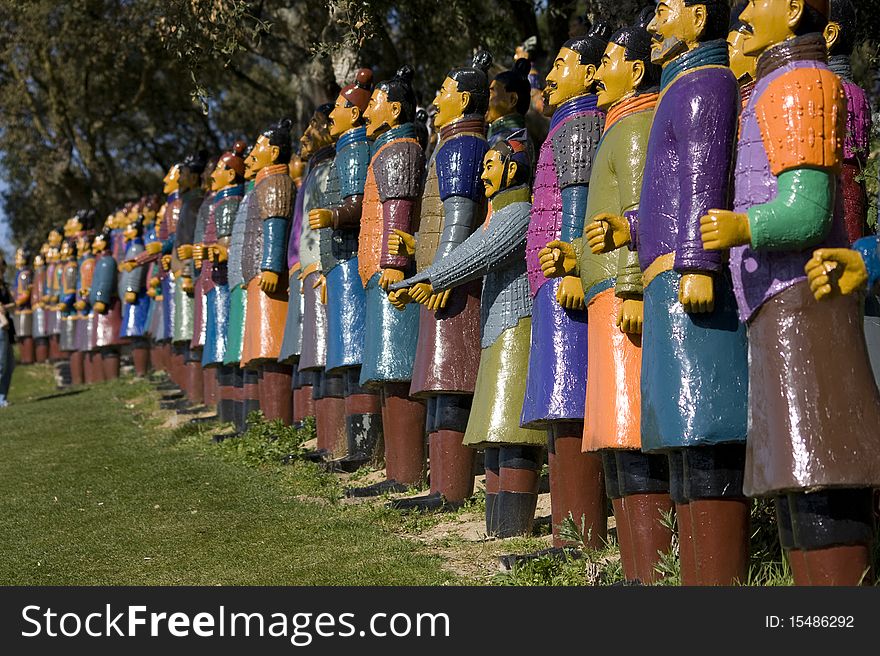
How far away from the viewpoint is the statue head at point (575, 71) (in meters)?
5.79

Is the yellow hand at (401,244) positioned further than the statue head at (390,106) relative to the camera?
No

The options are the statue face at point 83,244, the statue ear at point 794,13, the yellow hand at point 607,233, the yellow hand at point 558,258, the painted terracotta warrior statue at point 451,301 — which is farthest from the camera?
the statue face at point 83,244

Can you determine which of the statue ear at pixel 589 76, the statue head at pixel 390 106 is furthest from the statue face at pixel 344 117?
the statue ear at pixel 589 76

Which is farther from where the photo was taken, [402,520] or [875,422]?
[402,520]

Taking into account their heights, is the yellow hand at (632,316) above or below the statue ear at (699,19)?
below

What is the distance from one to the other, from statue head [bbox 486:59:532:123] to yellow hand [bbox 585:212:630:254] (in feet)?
7.97

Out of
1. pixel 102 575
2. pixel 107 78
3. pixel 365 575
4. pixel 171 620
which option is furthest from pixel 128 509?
pixel 107 78

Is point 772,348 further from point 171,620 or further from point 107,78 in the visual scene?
point 107,78

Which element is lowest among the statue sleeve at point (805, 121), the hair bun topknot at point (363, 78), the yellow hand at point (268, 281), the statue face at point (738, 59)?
→ the yellow hand at point (268, 281)

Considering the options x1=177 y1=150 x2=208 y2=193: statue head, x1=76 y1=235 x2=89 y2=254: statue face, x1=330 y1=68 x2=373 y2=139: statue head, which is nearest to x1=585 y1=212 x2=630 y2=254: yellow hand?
x1=330 y1=68 x2=373 y2=139: statue head

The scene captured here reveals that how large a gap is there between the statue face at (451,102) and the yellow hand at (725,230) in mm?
3098

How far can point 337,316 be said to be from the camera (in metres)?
8.27

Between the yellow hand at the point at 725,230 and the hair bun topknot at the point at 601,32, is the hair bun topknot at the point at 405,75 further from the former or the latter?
the yellow hand at the point at 725,230

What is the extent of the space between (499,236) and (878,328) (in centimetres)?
186
